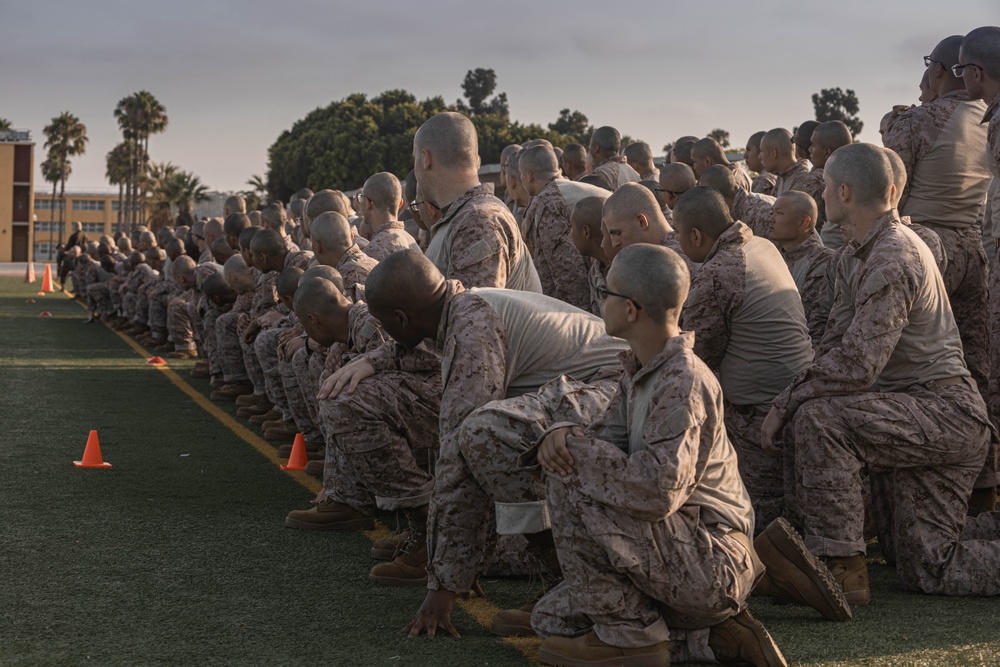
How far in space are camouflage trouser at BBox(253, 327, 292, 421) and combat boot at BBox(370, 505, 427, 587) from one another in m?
4.07

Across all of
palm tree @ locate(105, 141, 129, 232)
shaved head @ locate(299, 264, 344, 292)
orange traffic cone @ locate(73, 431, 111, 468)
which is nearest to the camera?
shaved head @ locate(299, 264, 344, 292)

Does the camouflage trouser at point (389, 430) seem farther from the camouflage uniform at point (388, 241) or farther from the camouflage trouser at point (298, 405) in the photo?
the camouflage trouser at point (298, 405)

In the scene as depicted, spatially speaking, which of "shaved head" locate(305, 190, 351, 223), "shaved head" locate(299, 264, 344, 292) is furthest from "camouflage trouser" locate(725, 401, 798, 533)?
"shaved head" locate(305, 190, 351, 223)

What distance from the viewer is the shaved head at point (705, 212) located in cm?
594

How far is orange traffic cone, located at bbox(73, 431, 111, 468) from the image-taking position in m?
8.30

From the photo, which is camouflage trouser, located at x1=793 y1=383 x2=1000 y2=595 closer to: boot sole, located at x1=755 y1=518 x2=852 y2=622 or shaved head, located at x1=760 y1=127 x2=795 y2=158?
boot sole, located at x1=755 y1=518 x2=852 y2=622

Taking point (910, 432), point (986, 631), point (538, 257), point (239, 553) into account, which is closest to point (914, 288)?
point (910, 432)

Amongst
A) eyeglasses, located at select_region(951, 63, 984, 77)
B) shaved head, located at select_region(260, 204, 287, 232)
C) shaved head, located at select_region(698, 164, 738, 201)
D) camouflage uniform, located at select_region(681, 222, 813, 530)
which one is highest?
eyeglasses, located at select_region(951, 63, 984, 77)

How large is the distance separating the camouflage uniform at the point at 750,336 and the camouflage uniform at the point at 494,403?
0.88 meters

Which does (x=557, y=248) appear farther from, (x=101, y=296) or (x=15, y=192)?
(x=15, y=192)

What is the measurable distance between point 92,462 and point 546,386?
4.53m

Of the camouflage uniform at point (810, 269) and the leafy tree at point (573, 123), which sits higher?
the leafy tree at point (573, 123)

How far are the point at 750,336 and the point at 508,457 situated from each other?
180 centimetres

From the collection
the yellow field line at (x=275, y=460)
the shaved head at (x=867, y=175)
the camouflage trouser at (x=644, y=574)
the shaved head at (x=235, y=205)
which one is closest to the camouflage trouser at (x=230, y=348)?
the yellow field line at (x=275, y=460)
